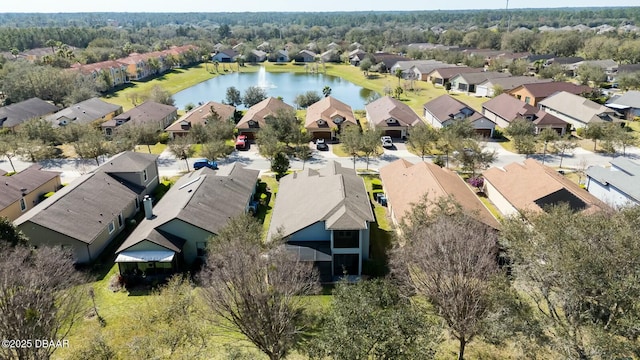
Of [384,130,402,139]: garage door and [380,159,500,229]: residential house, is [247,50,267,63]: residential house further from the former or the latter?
[380,159,500,229]: residential house

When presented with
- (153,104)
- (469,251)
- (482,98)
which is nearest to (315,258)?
(469,251)

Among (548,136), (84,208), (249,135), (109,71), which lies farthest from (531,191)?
(109,71)

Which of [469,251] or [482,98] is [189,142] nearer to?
[469,251]

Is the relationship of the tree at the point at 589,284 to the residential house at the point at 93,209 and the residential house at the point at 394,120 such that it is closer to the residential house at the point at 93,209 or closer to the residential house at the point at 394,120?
the residential house at the point at 93,209

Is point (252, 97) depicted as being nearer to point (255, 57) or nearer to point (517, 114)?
point (517, 114)

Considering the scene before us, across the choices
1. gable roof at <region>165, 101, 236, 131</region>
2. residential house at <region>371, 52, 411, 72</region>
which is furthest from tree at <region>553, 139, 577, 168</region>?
residential house at <region>371, 52, 411, 72</region>
